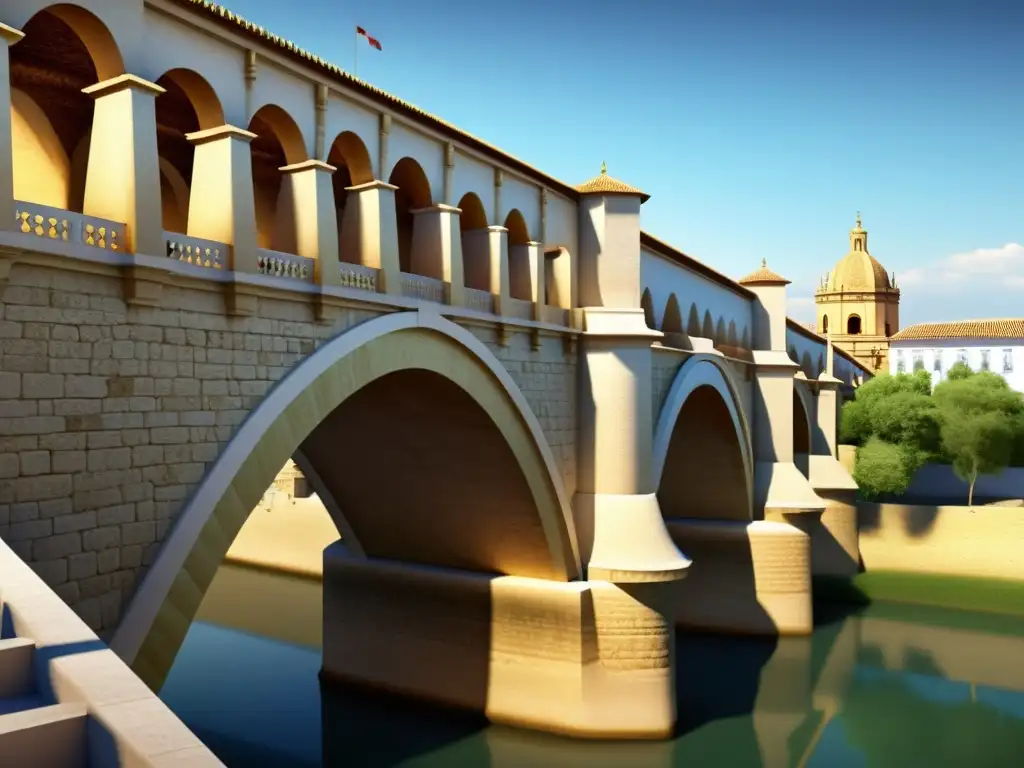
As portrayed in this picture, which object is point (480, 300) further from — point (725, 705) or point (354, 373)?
point (725, 705)

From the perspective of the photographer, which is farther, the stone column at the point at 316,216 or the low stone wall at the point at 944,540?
the low stone wall at the point at 944,540

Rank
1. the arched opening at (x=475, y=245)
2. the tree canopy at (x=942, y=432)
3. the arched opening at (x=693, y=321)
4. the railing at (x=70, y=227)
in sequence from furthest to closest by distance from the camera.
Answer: the tree canopy at (x=942, y=432) < the arched opening at (x=693, y=321) < the arched opening at (x=475, y=245) < the railing at (x=70, y=227)

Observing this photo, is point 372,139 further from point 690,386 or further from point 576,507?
point 690,386

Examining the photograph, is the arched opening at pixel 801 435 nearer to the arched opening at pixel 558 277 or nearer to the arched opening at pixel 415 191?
the arched opening at pixel 558 277

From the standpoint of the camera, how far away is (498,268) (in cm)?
1711

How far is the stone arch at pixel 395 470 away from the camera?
9805 mm

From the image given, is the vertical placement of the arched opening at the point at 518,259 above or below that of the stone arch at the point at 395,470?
above

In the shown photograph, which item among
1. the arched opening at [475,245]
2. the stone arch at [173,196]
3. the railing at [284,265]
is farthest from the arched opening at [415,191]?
the stone arch at [173,196]

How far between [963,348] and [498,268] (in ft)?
206

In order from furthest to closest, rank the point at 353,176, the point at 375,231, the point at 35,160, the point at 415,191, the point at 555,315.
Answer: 1. the point at 555,315
2. the point at 415,191
3. the point at 353,176
4. the point at 375,231
5. the point at 35,160

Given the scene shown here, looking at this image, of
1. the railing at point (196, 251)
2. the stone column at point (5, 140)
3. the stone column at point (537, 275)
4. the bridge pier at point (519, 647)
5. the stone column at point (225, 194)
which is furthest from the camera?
the bridge pier at point (519, 647)

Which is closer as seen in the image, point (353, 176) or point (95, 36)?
point (95, 36)

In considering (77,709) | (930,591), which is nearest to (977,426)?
(930,591)

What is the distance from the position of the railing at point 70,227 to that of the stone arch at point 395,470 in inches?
103
